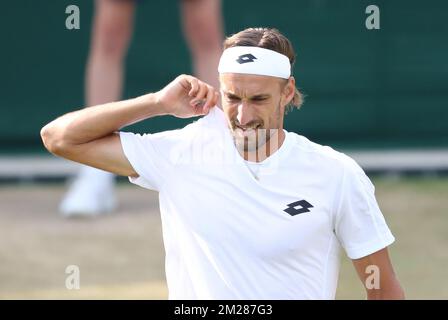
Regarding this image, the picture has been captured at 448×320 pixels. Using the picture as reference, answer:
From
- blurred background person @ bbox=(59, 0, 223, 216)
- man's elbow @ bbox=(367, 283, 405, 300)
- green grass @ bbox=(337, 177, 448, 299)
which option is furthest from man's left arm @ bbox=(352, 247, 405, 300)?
blurred background person @ bbox=(59, 0, 223, 216)

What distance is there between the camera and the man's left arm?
347 cm

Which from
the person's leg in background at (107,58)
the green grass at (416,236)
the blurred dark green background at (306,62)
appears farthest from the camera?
the blurred dark green background at (306,62)

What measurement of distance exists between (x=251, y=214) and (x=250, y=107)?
292 millimetres

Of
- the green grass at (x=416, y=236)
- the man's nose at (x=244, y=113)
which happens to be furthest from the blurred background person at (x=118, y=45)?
the man's nose at (x=244, y=113)

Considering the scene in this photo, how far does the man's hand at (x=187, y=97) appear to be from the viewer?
3.44 m

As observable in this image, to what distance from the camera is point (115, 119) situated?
11.4 feet

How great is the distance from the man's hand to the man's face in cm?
4

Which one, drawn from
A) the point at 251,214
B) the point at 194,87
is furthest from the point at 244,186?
the point at 194,87

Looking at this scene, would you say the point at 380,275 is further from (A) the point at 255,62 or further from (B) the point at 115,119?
(B) the point at 115,119

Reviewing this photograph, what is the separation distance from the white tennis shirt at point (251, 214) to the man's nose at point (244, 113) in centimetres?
10

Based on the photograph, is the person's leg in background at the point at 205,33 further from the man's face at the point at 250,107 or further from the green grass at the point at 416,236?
the man's face at the point at 250,107

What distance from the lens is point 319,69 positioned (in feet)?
30.0

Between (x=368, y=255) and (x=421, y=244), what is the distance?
154 inches

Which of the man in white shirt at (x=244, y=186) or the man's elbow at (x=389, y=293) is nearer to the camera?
the man in white shirt at (x=244, y=186)
